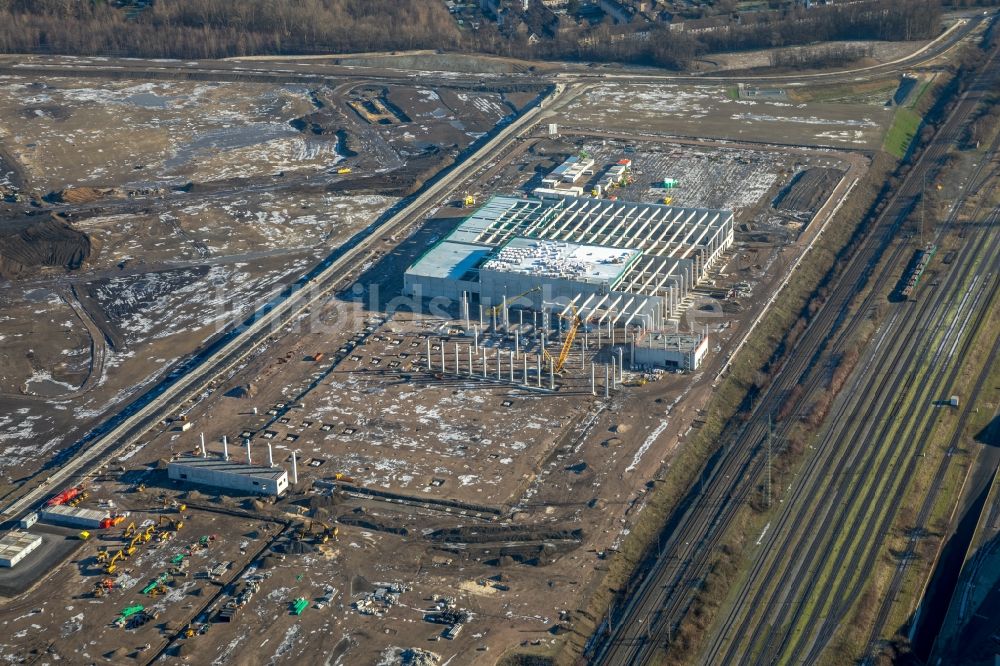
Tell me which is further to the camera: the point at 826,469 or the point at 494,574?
the point at 826,469

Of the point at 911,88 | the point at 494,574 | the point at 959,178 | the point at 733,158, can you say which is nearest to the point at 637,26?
the point at 911,88

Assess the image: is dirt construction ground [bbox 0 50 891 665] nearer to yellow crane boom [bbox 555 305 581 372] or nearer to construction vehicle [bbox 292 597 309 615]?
construction vehicle [bbox 292 597 309 615]

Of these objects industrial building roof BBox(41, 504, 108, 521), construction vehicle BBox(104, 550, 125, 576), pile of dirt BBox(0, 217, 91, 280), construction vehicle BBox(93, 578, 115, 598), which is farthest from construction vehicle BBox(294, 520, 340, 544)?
pile of dirt BBox(0, 217, 91, 280)

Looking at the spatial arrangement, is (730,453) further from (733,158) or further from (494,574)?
(733,158)

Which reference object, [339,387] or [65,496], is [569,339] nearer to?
[339,387]

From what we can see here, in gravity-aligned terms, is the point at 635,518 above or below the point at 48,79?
below

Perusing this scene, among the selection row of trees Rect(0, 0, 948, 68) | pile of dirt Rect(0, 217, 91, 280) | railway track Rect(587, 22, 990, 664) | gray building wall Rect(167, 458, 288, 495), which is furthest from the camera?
row of trees Rect(0, 0, 948, 68)

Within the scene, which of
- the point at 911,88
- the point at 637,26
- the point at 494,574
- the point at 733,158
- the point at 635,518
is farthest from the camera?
the point at 637,26
